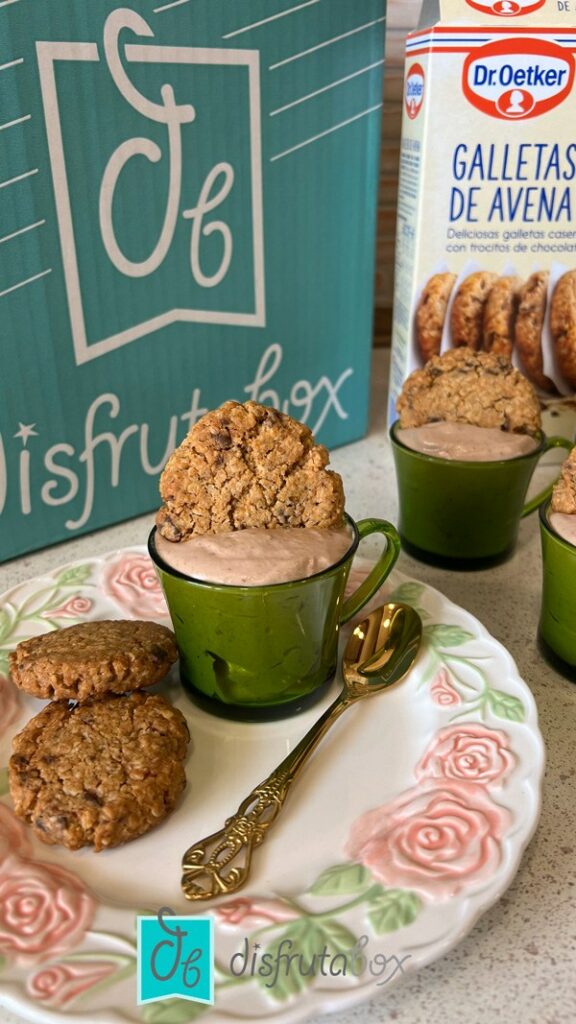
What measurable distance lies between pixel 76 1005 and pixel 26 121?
2.31 ft

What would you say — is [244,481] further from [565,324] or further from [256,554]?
[565,324]

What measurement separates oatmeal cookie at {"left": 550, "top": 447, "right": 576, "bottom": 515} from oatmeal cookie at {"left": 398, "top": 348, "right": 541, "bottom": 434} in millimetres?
153

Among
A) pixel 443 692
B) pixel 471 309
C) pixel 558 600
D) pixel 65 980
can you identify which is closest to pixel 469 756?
pixel 443 692

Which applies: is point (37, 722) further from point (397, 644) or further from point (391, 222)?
point (391, 222)

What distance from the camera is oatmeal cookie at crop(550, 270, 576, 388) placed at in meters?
0.91

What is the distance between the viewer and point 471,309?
0.92m

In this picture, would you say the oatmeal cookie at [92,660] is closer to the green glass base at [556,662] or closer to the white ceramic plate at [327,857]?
the white ceramic plate at [327,857]

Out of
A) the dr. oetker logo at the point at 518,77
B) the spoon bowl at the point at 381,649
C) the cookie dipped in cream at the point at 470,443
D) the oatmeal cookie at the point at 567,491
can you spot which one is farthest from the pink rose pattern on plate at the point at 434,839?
the dr. oetker logo at the point at 518,77

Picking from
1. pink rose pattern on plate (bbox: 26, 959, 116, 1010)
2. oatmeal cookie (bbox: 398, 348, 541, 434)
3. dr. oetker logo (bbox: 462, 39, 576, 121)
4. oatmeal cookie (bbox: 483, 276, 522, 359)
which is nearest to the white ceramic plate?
pink rose pattern on plate (bbox: 26, 959, 116, 1010)

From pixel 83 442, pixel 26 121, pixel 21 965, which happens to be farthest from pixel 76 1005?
Answer: pixel 26 121

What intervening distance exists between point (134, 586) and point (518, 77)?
677mm

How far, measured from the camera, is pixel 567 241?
90 cm

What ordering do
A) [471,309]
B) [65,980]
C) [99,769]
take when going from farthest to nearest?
1. [471,309]
2. [99,769]
3. [65,980]

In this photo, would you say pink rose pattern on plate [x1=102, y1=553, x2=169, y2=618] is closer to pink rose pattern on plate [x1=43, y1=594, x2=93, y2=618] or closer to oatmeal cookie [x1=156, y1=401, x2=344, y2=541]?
pink rose pattern on plate [x1=43, y1=594, x2=93, y2=618]
